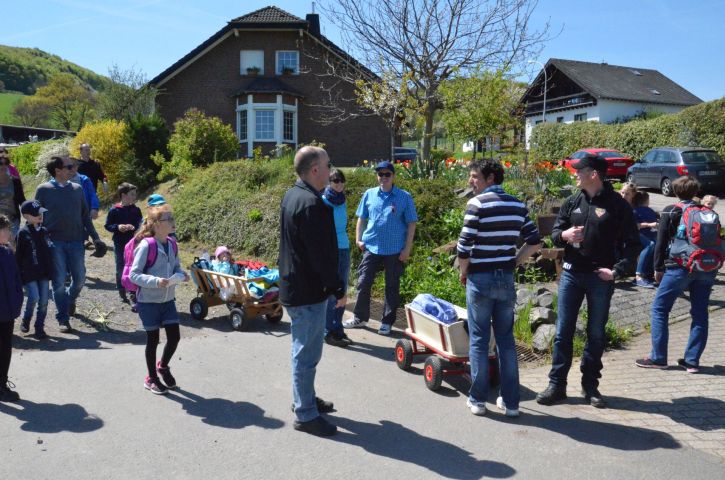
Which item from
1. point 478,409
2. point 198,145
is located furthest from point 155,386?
point 198,145

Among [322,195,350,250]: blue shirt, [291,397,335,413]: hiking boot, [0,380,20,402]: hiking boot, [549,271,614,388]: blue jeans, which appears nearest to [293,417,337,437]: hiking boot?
[291,397,335,413]: hiking boot

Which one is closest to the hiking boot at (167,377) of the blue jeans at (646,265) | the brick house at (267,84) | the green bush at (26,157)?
the blue jeans at (646,265)

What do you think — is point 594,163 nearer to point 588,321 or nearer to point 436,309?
point 588,321

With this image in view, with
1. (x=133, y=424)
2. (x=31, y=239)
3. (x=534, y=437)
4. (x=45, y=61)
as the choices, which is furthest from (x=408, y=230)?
(x=45, y=61)

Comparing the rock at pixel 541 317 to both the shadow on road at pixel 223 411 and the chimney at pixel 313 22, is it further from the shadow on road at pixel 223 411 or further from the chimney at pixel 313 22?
the chimney at pixel 313 22

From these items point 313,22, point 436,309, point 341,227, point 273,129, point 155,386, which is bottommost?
point 155,386

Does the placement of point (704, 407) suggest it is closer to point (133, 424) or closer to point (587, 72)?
point (133, 424)

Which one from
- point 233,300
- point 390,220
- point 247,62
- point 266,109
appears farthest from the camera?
point 247,62

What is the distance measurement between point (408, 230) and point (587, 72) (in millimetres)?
41508

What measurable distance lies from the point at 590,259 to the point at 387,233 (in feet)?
8.84

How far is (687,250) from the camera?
238 inches

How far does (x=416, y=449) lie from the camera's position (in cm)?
441

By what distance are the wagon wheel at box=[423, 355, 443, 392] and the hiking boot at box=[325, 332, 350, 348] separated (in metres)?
1.49

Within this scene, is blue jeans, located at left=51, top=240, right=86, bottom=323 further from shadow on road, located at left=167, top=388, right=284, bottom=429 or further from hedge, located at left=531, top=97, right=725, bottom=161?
hedge, located at left=531, top=97, right=725, bottom=161
